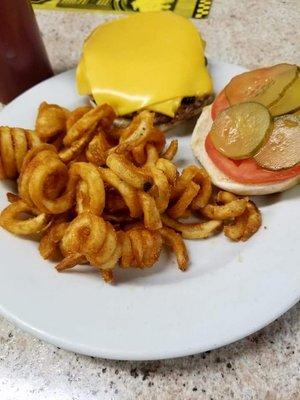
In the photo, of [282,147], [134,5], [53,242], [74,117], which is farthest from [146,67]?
[134,5]

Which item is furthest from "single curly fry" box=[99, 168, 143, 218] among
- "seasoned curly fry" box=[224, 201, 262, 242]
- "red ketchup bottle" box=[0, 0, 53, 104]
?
"red ketchup bottle" box=[0, 0, 53, 104]

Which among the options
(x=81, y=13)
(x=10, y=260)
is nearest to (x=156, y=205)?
(x=10, y=260)

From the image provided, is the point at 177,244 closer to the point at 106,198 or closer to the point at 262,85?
the point at 106,198

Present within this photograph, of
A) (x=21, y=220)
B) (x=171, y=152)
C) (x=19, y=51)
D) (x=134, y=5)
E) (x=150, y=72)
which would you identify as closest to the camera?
(x=21, y=220)

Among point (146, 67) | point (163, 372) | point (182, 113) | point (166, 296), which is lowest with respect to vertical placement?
point (163, 372)

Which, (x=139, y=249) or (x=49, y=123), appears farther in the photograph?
(x=49, y=123)

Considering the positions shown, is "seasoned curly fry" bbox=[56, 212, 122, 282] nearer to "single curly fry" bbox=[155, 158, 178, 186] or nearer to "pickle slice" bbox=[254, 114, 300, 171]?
"single curly fry" bbox=[155, 158, 178, 186]

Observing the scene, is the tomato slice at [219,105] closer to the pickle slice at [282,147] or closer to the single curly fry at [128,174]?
the pickle slice at [282,147]
